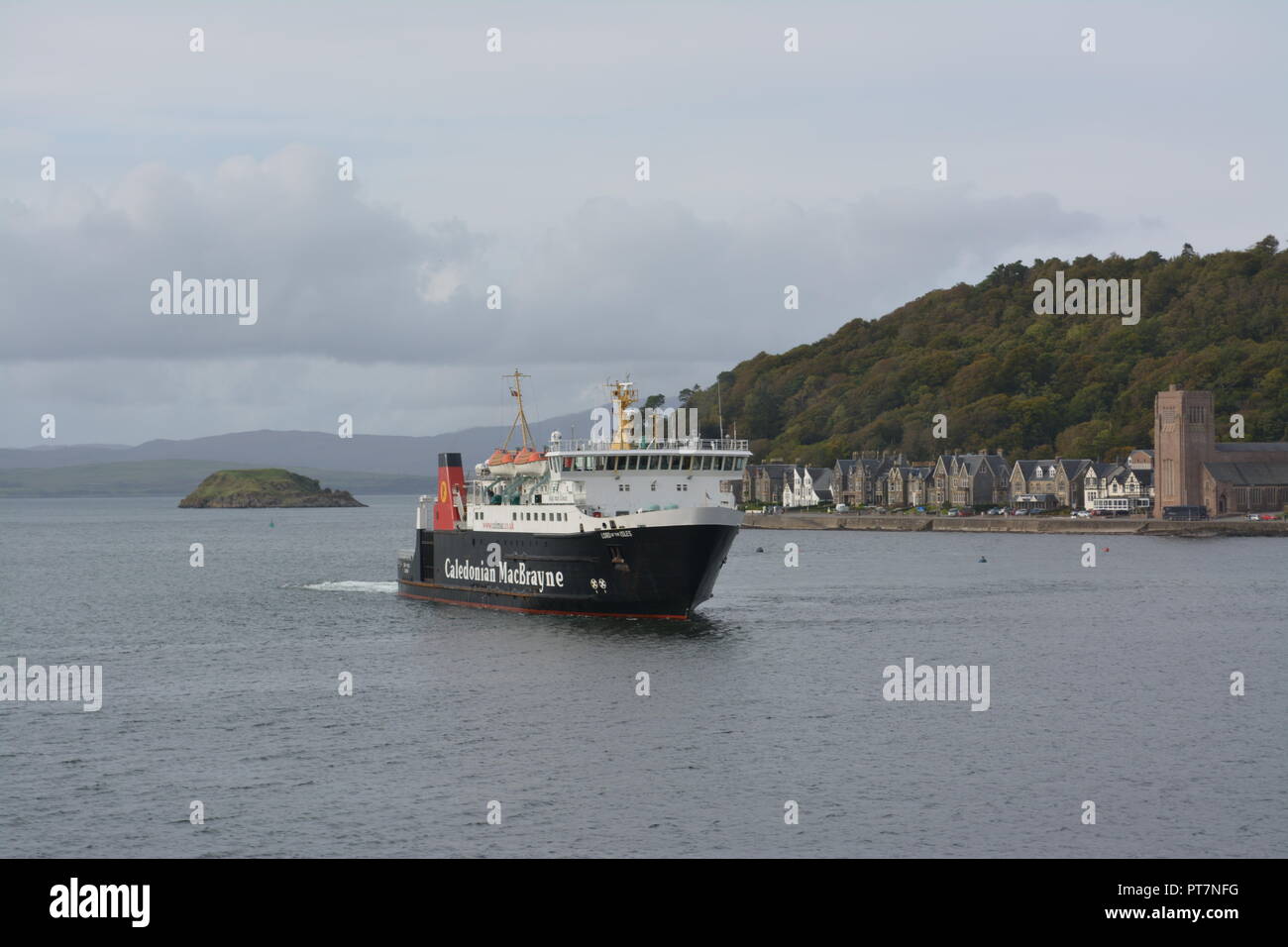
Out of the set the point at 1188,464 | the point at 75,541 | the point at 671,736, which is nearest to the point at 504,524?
the point at 671,736

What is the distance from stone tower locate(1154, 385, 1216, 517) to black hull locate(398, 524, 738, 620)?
121982 mm

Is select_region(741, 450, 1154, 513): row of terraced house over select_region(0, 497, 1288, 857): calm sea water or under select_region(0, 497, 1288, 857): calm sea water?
over

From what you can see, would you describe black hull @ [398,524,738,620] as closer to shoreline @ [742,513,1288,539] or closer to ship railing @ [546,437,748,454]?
ship railing @ [546,437,748,454]

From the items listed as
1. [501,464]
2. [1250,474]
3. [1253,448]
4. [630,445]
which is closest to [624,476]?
[630,445]

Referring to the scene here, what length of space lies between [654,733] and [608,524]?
756 inches

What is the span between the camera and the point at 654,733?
3681 cm

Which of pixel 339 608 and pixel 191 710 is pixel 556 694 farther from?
pixel 339 608

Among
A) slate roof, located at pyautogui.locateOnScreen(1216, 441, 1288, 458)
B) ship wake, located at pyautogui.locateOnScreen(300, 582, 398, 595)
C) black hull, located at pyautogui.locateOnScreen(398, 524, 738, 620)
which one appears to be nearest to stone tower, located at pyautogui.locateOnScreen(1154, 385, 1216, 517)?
slate roof, located at pyautogui.locateOnScreen(1216, 441, 1288, 458)

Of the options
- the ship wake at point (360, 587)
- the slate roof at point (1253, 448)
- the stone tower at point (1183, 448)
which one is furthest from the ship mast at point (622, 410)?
the slate roof at point (1253, 448)

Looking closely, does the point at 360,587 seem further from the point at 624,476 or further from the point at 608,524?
→ the point at 608,524

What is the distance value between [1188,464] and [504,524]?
12679cm

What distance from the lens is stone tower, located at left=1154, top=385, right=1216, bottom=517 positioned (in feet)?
542

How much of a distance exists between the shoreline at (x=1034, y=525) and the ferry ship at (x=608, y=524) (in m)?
98.1

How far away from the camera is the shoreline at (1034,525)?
146375mm
